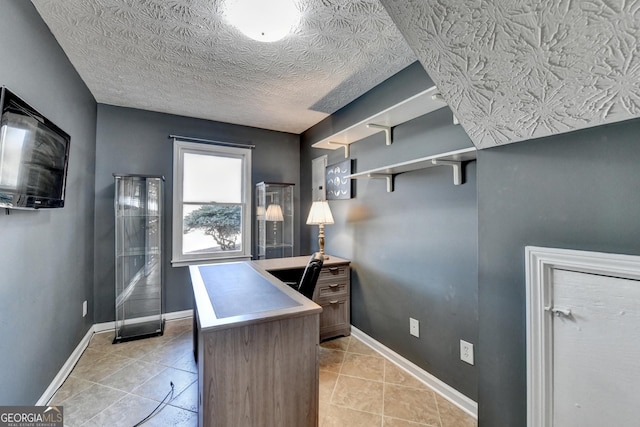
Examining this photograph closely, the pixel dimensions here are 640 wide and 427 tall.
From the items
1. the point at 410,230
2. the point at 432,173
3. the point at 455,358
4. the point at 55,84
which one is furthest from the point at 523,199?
the point at 55,84

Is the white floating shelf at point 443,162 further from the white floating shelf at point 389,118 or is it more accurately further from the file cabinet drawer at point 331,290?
the file cabinet drawer at point 331,290

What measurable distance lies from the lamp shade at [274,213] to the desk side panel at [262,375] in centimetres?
239

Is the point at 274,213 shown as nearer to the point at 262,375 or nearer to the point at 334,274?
the point at 334,274

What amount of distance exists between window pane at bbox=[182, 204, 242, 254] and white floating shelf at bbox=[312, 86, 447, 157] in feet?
5.46

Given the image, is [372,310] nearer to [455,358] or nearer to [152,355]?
[455,358]

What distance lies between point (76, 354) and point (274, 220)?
2363 millimetres

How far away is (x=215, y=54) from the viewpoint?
2.05 metres

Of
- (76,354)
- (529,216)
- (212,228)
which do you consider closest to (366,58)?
(529,216)

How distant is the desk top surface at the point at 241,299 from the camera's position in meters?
1.29

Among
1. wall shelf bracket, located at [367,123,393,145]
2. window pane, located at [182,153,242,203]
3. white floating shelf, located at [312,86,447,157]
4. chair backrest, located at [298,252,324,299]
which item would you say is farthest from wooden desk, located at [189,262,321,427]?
window pane, located at [182,153,242,203]

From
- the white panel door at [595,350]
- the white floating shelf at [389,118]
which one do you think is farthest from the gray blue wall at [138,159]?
the white panel door at [595,350]

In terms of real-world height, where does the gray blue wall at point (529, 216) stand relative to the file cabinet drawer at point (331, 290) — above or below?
above

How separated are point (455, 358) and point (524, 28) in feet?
6.44

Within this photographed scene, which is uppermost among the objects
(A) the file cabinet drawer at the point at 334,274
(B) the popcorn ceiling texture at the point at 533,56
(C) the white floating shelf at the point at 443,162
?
(B) the popcorn ceiling texture at the point at 533,56
